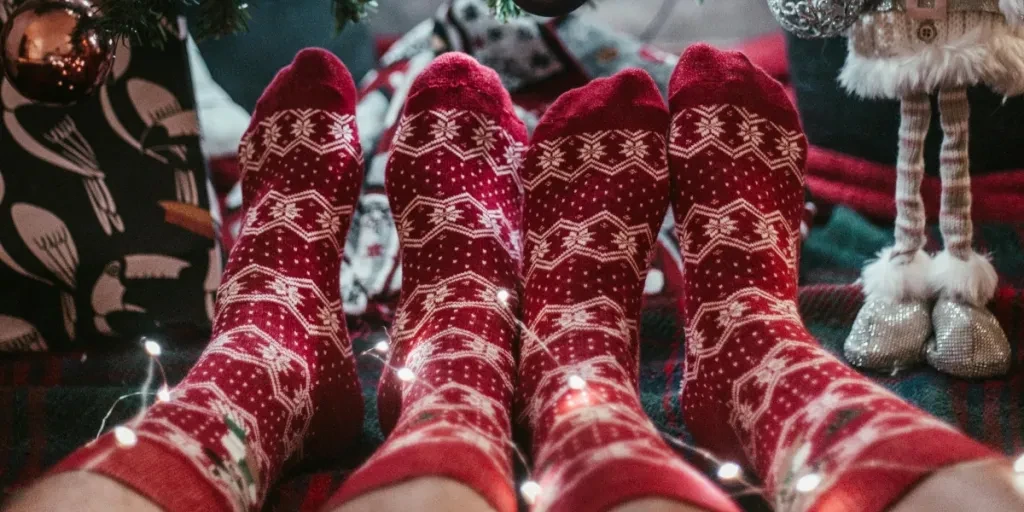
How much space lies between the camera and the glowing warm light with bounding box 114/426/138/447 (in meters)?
0.50

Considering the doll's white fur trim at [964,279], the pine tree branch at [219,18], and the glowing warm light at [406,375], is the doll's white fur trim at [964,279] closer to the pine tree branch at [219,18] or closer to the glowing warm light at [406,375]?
the glowing warm light at [406,375]

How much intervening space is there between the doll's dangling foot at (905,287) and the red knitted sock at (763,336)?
10 centimetres

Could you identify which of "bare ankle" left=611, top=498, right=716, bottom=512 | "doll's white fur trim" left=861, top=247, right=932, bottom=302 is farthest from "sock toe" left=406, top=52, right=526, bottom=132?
"bare ankle" left=611, top=498, right=716, bottom=512

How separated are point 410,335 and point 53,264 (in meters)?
0.52

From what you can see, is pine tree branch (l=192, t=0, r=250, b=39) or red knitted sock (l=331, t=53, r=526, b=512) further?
pine tree branch (l=192, t=0, r=250, b=39)

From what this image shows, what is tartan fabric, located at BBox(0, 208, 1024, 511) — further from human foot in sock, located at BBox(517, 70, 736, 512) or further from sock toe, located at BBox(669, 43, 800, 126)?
sock toe, located at BBox(669, 43, 800, 126)

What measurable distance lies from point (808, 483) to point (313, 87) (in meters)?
0.66

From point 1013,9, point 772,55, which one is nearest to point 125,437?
point 1013,9

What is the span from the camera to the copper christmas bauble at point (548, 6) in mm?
727

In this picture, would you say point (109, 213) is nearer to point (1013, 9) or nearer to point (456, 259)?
point (456, 259)

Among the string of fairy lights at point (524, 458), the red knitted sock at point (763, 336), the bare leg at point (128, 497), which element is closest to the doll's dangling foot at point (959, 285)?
the red knitted sock at point (763, 336)

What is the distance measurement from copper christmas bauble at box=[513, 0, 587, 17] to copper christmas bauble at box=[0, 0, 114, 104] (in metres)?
0.39

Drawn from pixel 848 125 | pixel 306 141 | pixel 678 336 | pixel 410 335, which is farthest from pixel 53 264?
pixel 848 125

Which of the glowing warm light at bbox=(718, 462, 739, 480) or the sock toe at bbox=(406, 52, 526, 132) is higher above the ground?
the sock toe at bbox=(406, 52, 526, 132)
